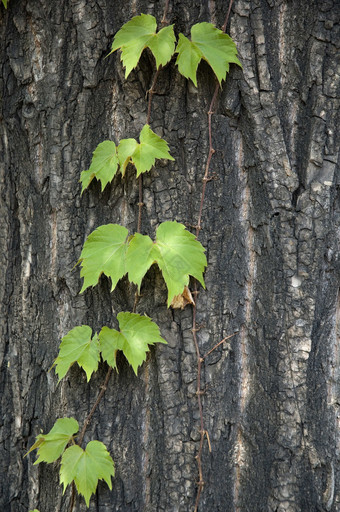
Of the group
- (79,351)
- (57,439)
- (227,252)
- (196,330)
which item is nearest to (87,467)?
(57,439)

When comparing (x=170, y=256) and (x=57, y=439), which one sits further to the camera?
(x=57, y=439)

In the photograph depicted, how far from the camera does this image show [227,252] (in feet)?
6.13

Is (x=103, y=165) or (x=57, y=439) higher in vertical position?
(x=103, y=165)

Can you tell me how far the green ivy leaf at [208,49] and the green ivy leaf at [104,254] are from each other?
0.62m

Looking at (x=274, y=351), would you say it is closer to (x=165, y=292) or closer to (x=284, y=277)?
(x=284, y=277)

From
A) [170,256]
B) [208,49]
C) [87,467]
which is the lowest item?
[87,467]

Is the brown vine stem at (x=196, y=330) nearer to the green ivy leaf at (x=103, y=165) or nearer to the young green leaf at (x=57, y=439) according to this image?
the green ivy leaf at (x=103, y=165)

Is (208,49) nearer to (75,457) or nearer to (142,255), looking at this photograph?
(142,255)

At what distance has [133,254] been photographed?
5.97ft

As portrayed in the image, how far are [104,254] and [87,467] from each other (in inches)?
30.5

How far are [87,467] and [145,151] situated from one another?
45.9 inches

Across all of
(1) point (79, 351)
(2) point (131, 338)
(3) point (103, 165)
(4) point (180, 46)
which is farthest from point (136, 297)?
(4) point (180, 46)

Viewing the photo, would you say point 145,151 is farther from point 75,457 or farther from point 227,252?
point 75,457

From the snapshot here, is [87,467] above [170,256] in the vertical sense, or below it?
below
